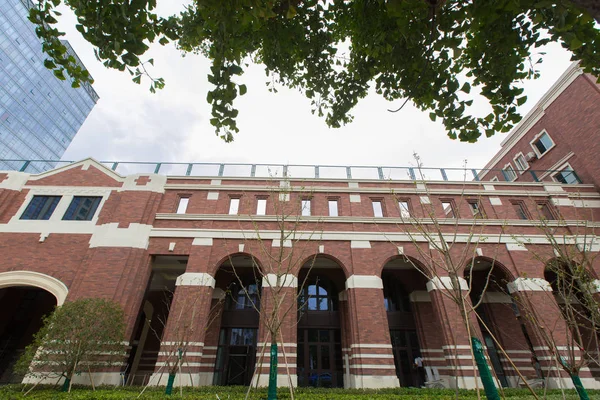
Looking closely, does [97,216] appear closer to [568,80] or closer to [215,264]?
[215,264]

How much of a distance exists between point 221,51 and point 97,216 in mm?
15723

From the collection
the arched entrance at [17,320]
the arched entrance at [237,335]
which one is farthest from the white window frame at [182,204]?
the arched entrance at [17,320]

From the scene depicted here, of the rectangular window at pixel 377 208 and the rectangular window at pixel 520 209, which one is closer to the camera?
the rectangular window at pixel 377 208

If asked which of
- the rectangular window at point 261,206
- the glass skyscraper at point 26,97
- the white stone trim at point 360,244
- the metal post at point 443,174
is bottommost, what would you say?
the white stone trim at point 360,244

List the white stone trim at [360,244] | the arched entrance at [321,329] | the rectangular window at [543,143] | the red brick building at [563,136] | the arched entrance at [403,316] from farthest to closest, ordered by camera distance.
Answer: the rectangular window at [543,143] → the red brick building at [563,136] → the arched entrance at [403,316] → the arched entrance at [321,329] → the white stone trim at [360,244]

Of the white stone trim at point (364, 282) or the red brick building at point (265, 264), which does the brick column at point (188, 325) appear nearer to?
the red brick building at point (265, 264)

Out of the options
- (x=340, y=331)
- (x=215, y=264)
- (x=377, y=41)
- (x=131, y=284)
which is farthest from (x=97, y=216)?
(x=377, y=41)

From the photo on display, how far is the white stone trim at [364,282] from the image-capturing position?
1501 cm

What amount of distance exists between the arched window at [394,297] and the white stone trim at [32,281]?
18.7m

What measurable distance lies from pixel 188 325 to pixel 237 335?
23.1 ft

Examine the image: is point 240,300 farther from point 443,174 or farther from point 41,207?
point 443,174

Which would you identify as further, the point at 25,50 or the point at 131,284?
the point at 25,50

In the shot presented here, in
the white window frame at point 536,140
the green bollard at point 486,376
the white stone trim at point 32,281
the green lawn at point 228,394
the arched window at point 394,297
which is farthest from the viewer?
the white window frame at point 536,140

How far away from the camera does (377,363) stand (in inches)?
524
